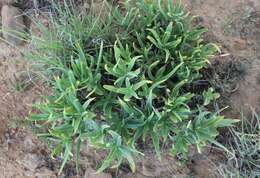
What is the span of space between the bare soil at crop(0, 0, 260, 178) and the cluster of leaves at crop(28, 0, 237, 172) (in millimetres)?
252

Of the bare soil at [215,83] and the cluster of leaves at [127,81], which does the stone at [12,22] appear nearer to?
the bare soil at [215,83]

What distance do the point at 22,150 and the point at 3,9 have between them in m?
0.81

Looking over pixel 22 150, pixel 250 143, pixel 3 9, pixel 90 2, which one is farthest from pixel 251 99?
pixel 3 9

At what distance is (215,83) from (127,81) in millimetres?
593

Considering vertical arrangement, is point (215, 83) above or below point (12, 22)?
below

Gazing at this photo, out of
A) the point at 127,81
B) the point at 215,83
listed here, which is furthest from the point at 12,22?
the point at 215,83

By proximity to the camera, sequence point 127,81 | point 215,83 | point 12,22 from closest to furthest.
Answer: point 127,81 → point 215,83 → point 12,22

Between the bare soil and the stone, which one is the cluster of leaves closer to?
the bare soil

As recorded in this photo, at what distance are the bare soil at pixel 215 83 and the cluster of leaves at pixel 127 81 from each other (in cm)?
25

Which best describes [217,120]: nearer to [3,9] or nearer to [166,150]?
[166,150]

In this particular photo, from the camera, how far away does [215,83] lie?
2.18 metres

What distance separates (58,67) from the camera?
194 centimetres

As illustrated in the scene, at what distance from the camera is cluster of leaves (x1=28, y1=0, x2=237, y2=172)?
1.84 meters

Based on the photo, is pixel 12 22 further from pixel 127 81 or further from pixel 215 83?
pixel 215 83
